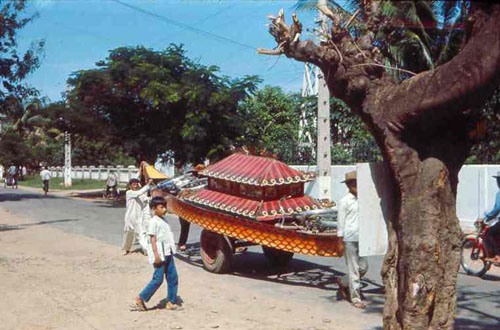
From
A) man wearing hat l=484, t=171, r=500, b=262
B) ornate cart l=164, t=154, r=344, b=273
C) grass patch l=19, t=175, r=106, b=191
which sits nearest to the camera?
ornate cart l=164, t=154, r=344, b=273

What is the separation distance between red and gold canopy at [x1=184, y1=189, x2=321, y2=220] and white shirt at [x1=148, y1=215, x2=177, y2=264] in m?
2.11

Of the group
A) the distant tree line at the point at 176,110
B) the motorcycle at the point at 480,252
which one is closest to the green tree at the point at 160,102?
the distant tree line at the point at 176,110

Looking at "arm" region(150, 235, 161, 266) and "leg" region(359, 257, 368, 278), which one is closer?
"arm" region(150, 235, 161, 266)

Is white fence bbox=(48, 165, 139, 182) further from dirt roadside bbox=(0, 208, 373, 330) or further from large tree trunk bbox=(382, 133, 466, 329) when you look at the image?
large tree trunk bbox=(382, 133, 466, 329)

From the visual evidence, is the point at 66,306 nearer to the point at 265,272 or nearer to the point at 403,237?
the point at 265,272

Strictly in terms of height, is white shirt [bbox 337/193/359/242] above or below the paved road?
above

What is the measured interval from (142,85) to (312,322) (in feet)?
66.4

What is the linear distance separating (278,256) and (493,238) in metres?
3.78

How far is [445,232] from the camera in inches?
177

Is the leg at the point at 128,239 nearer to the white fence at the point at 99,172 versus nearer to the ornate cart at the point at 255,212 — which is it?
the ornate cart at the point at 255,212

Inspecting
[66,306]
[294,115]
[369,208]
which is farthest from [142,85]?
[369,208]

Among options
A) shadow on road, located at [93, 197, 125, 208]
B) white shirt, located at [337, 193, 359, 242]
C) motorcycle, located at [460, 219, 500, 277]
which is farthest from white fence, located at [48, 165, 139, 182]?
white shirt, located at [337, 193, 359, 242]

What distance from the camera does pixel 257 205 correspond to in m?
9.76

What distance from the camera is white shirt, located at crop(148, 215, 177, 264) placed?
7.58 metres
